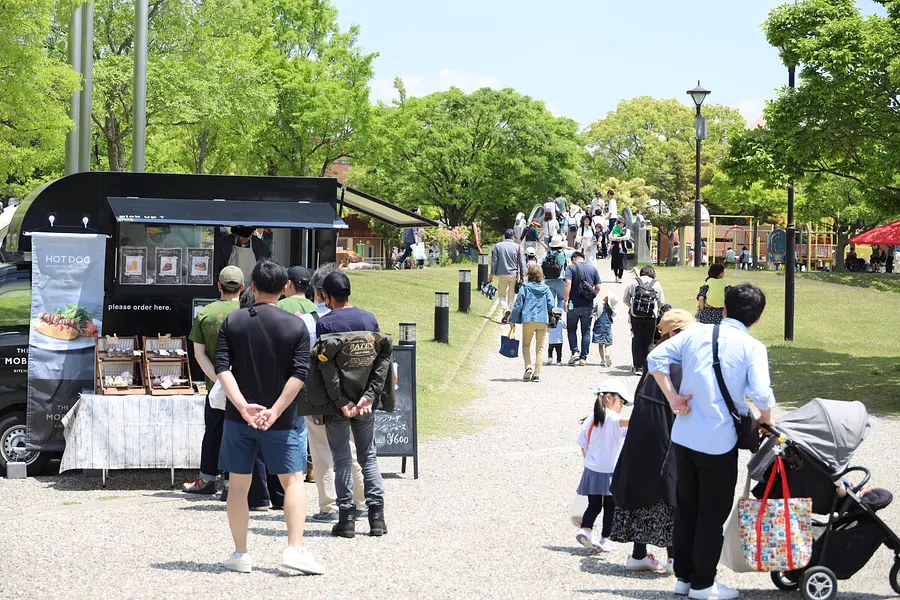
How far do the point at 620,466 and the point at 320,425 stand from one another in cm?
213

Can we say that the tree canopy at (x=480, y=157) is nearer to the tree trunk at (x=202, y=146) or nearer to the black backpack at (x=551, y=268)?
the tree trunk at (x=202, y=146)

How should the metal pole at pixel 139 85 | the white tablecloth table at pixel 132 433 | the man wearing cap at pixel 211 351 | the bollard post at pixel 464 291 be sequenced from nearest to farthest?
the man wearing cap at pixel 211 351, the white tablecloth table at pixel 132 433, the metal pole at pixel 139 85, the bollard post at pixel 464 291

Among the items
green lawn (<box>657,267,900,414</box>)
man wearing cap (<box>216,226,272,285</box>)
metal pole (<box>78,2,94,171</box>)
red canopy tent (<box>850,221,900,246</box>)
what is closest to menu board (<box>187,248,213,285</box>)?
man wearing cap (<box>216,226,272,285</box>)

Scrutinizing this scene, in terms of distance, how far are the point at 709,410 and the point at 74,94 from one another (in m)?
17.8

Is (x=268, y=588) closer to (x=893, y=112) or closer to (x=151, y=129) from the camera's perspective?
(x=893, y=112)

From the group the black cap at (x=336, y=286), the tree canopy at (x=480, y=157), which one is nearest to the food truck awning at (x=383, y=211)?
the black cap at (x=336, y=286)

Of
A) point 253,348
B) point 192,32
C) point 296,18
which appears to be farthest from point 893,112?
point 296,18

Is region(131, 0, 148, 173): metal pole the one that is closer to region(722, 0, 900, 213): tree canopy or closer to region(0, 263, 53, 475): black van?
region(0, 263, 53, 475): black van

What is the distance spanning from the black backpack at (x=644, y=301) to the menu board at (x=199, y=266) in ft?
21.6

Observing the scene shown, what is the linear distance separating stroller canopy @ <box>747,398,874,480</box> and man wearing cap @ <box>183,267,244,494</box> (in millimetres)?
3804

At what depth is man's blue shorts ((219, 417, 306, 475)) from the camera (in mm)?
6406

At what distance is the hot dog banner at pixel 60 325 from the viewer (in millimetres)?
9758

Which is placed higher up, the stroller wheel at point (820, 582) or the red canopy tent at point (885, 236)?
the red canopy tent at point (885, 236)

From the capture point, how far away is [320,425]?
304 inches
